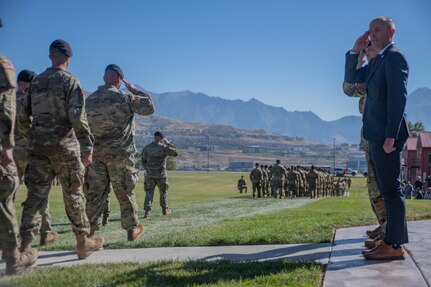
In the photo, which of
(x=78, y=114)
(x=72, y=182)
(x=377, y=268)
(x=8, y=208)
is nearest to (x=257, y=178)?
(x=72, y=182)

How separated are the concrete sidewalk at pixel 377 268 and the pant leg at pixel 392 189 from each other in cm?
24

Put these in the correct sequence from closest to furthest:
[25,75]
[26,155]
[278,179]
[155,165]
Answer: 1. [26,155]
2. [25,75]
3. [155,165]
4. [278,179]

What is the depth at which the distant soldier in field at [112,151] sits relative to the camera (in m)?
6.61

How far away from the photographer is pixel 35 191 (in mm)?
5137

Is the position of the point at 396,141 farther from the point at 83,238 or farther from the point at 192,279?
the point at 83,238

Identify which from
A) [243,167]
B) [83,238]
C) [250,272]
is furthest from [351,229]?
[243,167]

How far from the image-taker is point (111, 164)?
663cm

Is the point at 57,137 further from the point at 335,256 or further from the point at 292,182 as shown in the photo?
the point at 292,182

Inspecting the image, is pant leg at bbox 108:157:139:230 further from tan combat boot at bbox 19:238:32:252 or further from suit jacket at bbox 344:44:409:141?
suit jacket at bbox 344:44:409:141

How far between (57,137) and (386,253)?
3363 millimetres

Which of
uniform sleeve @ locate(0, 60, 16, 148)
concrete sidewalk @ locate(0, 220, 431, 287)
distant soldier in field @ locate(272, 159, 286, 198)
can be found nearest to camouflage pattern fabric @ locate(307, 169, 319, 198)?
distant soldier in field @ locate(272, 159, 286, 198)

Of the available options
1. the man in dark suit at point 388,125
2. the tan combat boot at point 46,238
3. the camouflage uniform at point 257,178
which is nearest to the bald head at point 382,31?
the man in dark suit at point 388,125

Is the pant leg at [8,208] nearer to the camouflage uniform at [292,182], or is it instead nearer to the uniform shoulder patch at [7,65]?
the uniform shoulder patch at [7,65]

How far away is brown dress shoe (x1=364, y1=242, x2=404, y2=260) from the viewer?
4.50m
